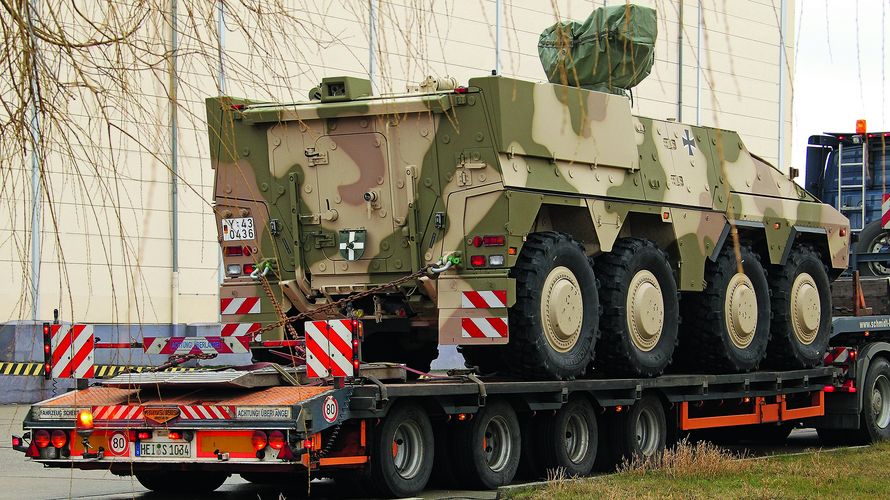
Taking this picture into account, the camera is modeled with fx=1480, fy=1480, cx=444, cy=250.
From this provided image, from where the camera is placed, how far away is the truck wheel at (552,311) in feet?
40.7

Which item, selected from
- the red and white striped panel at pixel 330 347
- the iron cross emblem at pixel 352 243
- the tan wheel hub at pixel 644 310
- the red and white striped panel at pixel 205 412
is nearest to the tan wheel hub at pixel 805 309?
the tan wheel hub at pixel 644 310

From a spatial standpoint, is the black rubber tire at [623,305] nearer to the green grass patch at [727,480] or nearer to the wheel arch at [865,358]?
the green grass patch at [727,480]

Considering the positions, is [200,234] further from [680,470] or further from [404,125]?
[680,470]

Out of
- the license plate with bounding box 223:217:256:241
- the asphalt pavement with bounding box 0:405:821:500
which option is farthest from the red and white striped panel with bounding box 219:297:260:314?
the asphalt pavement with bounding box 0:405:821:500

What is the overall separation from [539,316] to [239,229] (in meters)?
2.91

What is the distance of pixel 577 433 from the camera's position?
13.2m

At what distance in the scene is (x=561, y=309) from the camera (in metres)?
12.7

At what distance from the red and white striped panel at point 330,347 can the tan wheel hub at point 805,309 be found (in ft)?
22.7

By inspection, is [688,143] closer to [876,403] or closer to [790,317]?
[790,317]

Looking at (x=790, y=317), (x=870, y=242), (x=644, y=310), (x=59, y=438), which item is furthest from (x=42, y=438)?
(x=870, y=242)

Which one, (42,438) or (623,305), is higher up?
(623,305)

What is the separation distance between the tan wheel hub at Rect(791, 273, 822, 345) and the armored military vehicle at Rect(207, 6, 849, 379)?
1567 millimetres

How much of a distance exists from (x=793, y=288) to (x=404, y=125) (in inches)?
217

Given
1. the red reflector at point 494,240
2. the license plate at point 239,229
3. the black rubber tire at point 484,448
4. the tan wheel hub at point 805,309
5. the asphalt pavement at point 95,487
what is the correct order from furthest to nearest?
the tan wheel hub at point 805,309 → the license plate at point 239,229 → the red reflector at point 494,240 → the black rubber tire at point 484,448 → the asphalt pavement at point 95,487
